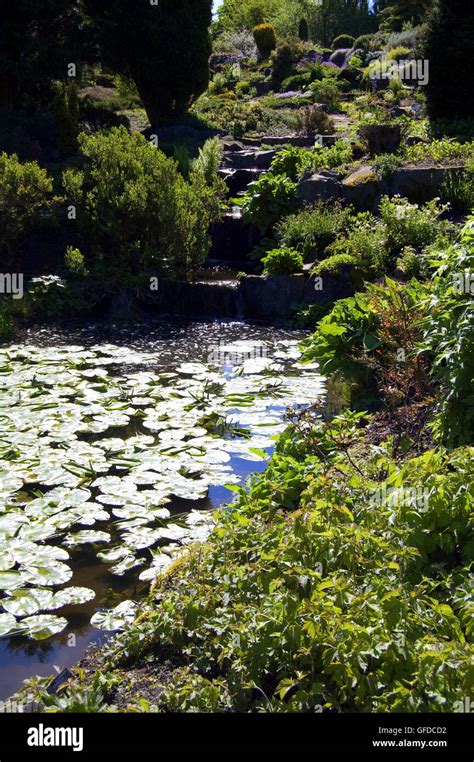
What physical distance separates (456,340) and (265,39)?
3547 centimetres

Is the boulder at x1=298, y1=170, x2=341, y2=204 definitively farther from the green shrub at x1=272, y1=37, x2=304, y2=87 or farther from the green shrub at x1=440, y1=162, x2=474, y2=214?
the green shrub at x1=272, y1=37, x2=304, y2=87

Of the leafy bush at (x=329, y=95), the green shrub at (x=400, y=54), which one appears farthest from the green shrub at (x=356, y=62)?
the leafy bush at (x=329, y=95)

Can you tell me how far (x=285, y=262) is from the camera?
12.7 meters

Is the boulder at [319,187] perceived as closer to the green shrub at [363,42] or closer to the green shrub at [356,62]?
the green shrub at [356,62]

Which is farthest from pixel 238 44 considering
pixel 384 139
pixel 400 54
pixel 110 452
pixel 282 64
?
pixel 110 452

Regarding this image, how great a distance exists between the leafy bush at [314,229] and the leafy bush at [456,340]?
25.3 feet

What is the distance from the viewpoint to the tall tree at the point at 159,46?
66.8 feet

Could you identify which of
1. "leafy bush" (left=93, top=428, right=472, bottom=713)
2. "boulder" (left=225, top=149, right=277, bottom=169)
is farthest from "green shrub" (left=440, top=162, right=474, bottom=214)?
"leafy bush" (left=93, top=428, right=472, bottom=713)

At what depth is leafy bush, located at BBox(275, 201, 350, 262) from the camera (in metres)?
13.0

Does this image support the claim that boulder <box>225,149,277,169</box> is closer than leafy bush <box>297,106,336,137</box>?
Yes

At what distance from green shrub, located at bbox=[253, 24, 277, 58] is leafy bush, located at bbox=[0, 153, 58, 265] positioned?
26667 mm

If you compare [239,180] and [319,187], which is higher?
[239,180]

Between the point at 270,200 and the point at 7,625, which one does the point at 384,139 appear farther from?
the point at 7,625
